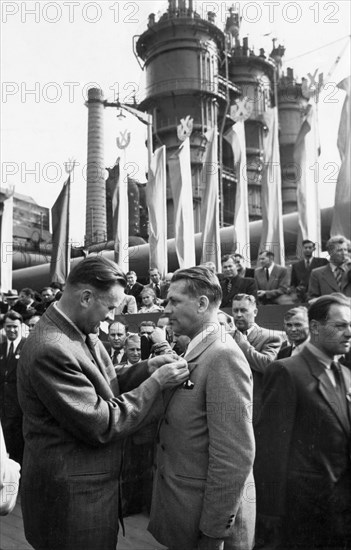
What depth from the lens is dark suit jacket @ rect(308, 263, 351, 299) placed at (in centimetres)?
650

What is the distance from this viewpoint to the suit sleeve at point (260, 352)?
453 centimetres

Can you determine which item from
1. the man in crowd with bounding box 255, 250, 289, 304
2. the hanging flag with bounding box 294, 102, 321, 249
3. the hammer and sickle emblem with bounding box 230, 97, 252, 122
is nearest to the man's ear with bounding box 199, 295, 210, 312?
the man in crowd with bounding box 255, 250, 289, 304

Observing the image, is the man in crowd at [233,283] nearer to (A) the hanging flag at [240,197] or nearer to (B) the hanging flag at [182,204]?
(A) the hanging flag at [240,197]

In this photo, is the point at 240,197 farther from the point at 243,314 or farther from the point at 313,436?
the point at 313,436

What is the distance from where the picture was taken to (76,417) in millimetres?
2043

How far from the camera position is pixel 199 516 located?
2.24 metres

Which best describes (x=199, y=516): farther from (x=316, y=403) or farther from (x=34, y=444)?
(x=316, y=403)

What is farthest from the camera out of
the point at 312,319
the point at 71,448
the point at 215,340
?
the point at 312,319

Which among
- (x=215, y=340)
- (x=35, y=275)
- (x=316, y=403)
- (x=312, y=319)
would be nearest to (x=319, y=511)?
(x=316, y=403)

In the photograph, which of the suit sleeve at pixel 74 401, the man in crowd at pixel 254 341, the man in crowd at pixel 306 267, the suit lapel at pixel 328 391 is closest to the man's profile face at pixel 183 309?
the suit sleeve at pixel 74 401

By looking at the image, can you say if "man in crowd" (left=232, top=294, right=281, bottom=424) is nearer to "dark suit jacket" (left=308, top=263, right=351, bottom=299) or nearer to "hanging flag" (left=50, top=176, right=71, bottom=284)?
"dark suit jacket" (left=308, top=263, right=351, bottom=299)

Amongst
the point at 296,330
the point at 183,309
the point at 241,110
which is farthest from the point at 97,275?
the point at 241,110

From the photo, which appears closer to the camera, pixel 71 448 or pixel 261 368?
pixel 71 448

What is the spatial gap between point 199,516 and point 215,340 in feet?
2.47
